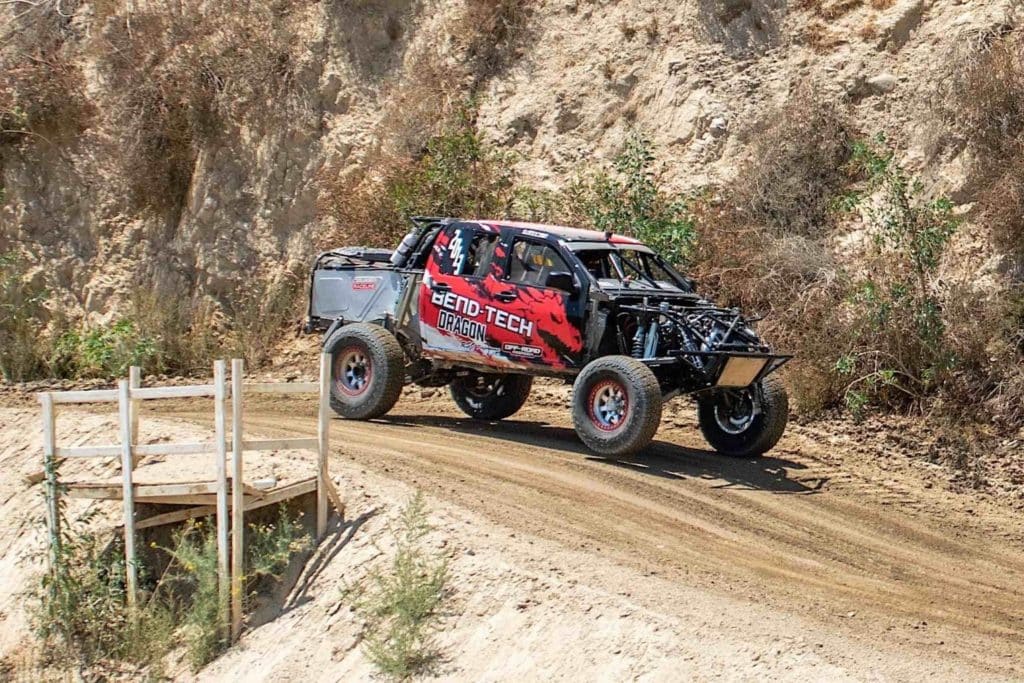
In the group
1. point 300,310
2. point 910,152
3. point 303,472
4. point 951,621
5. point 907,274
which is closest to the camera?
point 951,621

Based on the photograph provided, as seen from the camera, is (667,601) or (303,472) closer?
(667,601)

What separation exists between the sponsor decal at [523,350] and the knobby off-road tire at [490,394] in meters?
1.38

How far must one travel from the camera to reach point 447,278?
1369 cm

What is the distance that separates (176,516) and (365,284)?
4133mm

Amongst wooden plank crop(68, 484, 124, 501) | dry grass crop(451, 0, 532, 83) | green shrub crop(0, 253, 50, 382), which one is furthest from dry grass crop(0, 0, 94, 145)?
wooden plank crop(68, 484, 124, 501)

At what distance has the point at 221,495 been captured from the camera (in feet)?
33.1

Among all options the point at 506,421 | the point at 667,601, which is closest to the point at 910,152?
the point at 506,421

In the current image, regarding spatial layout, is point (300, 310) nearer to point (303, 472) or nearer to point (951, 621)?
point (303, 472)

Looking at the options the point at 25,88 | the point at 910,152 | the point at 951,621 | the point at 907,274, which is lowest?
the point at 951,621

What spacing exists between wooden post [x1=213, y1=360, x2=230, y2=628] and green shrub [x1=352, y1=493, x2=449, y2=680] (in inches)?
41.9

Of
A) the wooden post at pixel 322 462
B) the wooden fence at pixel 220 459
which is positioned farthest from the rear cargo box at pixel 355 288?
the wooden post at pixel 322 462

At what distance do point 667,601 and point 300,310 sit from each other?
12.8m

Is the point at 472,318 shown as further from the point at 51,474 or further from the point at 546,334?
the point at 51,474

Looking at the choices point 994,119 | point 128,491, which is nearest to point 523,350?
point 128,491
